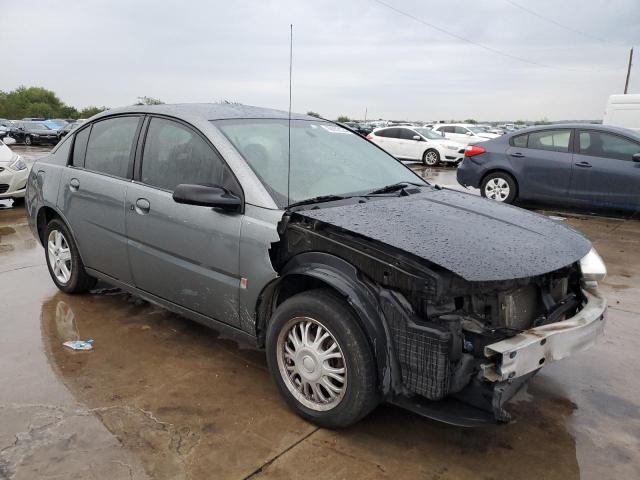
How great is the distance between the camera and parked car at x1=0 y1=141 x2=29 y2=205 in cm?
916

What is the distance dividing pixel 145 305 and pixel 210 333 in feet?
2.80

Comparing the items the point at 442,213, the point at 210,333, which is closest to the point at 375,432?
the point at 442,213

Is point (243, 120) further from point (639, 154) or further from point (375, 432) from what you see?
point (639, 154)

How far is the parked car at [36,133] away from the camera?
30.5 meters

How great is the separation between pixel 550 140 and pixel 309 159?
6623mm

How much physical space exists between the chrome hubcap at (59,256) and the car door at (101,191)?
1.09 feet

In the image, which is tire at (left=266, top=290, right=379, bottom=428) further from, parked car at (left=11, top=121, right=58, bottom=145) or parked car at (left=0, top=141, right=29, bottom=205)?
parked car at (left=11, top=121, right=58, bottom=145)

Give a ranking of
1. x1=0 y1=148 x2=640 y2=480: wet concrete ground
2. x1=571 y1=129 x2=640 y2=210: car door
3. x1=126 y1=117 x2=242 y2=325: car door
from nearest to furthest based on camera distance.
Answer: x1=0 y1=148 x2=640 y2=480: wet concrete ground
x1=126 y1=117 x2=242 y2=325: car door
x1=571 y1=129 x2=640 y2=210: car door

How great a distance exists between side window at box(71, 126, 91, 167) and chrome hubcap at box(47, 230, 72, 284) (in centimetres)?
64

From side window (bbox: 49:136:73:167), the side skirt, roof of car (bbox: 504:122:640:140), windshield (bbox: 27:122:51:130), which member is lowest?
the side skirt

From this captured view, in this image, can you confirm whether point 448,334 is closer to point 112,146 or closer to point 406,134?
point 112,146

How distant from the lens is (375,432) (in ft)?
9.19

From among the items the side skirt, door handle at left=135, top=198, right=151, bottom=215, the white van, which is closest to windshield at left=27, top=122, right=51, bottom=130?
the white van

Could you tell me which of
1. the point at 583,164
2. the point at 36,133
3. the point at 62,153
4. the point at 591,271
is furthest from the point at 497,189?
the point at 36,133
